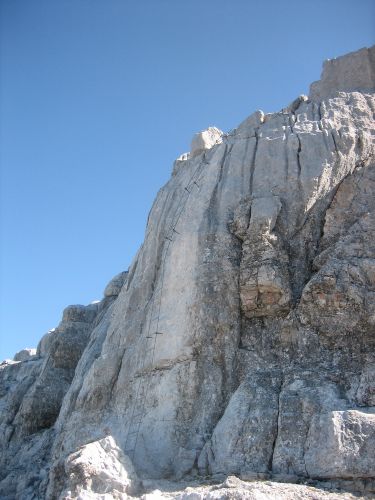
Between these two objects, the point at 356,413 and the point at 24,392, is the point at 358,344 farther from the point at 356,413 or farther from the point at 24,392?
the point at 24,392

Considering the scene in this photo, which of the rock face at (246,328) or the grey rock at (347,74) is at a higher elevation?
the grey rock at (347,74)

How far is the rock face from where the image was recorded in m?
16.2

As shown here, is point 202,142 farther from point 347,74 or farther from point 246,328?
point 246,328

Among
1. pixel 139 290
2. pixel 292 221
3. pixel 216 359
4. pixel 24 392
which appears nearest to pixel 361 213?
pixel 292 221

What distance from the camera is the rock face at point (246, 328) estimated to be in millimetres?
16234

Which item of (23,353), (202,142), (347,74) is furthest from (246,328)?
(23,353)

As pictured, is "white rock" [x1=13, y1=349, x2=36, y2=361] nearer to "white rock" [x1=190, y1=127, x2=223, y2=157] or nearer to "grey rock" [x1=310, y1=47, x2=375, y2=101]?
"white rock" [x1=190, y1=127, x2=223, y2=157]

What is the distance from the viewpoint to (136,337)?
910 inches

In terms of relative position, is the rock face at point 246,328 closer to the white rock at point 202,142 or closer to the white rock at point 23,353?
the white rock at point 202,142

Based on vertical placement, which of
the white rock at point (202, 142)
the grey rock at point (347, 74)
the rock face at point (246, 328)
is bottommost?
the rock face at point (246, 328)

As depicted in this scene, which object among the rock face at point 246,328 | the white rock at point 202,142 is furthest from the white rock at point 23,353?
the white rock at point 202,142

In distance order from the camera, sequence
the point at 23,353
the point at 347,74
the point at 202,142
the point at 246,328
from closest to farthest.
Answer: the point at 246,328 < the point at 202,142 < the point at 347,74 < the point at 23,353

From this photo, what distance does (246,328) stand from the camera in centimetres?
2069

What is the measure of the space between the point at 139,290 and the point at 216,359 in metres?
6.12
